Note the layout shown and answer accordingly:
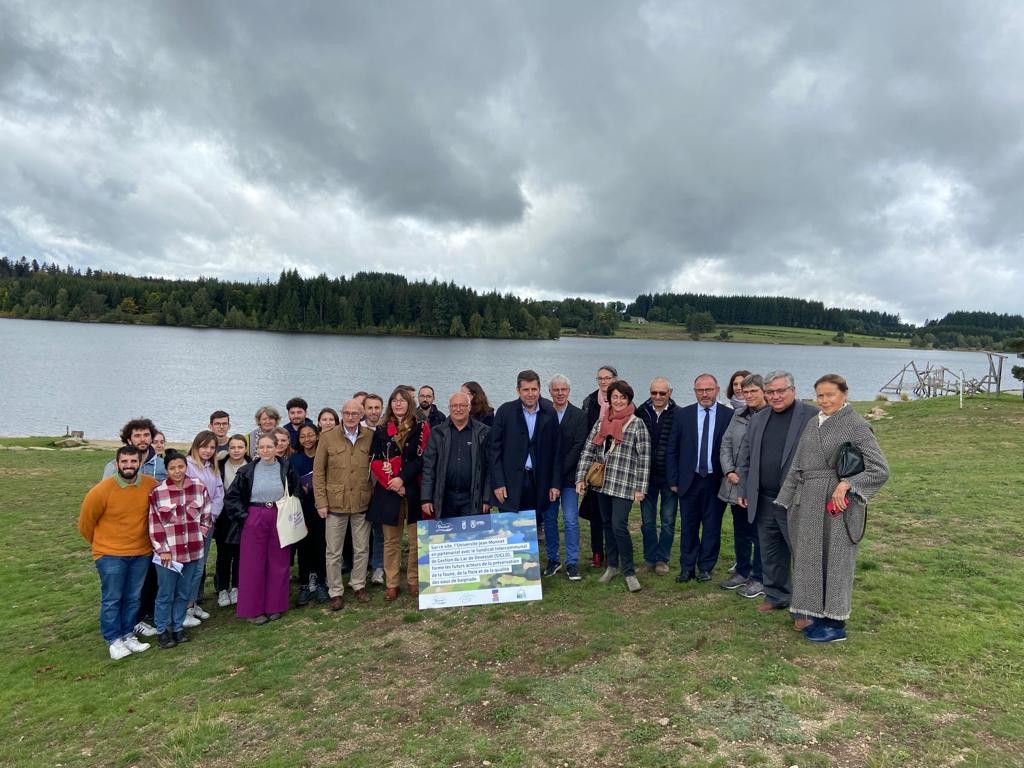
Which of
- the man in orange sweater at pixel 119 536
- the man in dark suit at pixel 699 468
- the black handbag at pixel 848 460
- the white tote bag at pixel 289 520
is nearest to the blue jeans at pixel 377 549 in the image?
the white tote bag at pixel 289 520

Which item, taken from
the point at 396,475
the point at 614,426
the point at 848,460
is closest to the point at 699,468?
the point at 614,426

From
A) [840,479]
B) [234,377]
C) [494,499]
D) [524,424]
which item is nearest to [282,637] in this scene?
[494,499]

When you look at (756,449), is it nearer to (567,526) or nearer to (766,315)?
(567,526)

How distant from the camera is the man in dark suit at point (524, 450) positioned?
6.76 m

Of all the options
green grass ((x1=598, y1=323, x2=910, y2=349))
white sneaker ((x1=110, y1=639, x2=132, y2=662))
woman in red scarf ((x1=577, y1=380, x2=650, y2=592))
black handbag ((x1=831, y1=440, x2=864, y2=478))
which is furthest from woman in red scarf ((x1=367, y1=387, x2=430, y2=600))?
green grass ((x1=598, y1=323, x2=910, y2=349))

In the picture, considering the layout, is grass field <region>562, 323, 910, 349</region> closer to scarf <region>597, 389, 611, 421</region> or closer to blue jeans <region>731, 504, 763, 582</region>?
scarf <region>597, 389, 611, 421</region>

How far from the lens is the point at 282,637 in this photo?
6117 millimetres

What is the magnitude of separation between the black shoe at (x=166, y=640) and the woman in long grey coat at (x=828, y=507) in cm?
635

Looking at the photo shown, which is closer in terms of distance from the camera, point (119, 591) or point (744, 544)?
point (119, 591)

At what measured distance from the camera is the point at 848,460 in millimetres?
4961

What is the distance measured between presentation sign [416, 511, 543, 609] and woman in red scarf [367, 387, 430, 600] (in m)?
0.34

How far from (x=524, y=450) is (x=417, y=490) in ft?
4.45

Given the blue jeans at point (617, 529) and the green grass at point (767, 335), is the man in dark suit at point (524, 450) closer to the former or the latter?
the blue jeans at point (617, 529)

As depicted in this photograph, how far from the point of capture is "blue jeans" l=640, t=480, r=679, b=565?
6.98 meters
